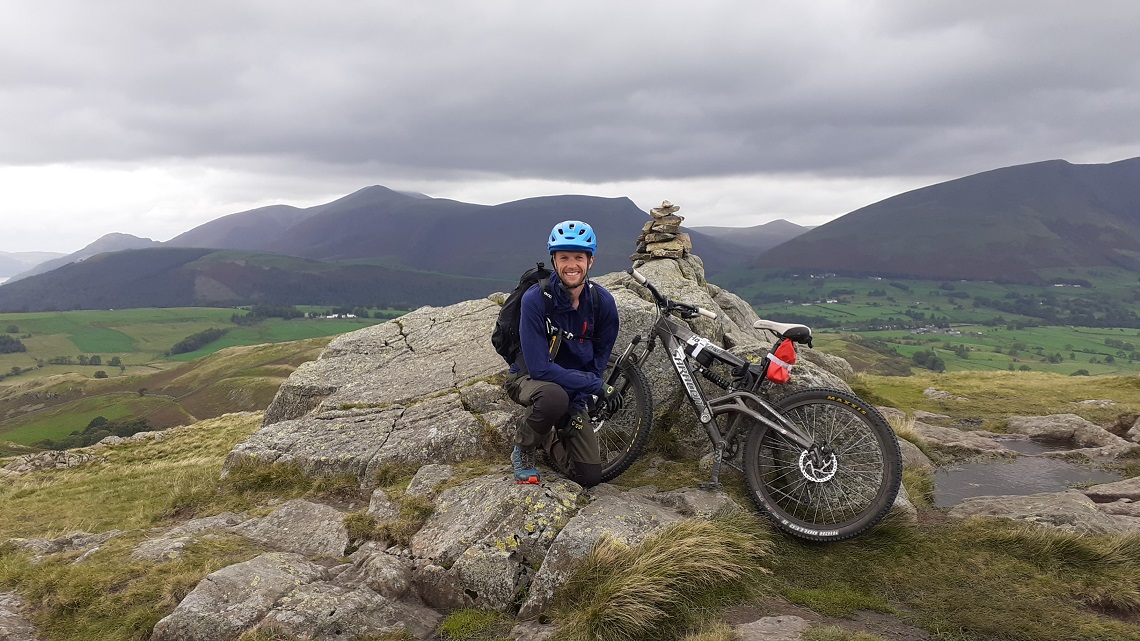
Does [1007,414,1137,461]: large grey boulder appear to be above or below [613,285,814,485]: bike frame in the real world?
below

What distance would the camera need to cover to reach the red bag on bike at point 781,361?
8586mm

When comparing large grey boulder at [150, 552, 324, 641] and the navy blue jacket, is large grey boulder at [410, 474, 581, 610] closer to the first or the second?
the navy blue jacket

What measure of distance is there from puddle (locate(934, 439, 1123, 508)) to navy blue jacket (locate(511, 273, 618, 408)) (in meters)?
6.82

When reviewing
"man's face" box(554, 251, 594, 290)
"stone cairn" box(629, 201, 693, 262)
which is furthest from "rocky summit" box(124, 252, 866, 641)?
"stone cairn" box(629, 201, 693, 262)

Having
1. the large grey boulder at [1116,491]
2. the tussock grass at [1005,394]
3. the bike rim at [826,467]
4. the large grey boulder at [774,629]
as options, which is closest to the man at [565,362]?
the bike rim at [826,467]

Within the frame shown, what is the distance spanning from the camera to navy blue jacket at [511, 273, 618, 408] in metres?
8.71

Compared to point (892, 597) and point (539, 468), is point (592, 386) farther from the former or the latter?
point (892, 597)

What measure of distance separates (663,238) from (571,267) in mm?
14883

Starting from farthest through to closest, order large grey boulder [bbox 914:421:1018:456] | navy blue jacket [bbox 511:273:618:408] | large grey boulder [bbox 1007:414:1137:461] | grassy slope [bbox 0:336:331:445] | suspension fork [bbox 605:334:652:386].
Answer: grassy slope [bbox 0:336:331:445] < large grey boulder [bbox 914:421:1018:456] < large grey boulder [bbox 1007:414:1137:461] < suspension fork [bbox 605:334:652:386] < navy blue jacket [bbox 511:273:618:408]

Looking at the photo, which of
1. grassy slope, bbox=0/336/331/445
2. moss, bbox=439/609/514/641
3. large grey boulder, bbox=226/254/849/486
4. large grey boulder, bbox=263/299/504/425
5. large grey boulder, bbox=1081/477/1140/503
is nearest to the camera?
moss, bbox=439/609/514/641

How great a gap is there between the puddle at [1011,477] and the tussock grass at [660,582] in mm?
5295

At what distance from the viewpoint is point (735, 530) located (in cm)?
777

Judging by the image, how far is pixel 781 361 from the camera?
8.71 metres

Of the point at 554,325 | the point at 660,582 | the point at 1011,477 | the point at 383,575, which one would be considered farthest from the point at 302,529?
the point at 1011,477
